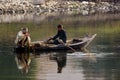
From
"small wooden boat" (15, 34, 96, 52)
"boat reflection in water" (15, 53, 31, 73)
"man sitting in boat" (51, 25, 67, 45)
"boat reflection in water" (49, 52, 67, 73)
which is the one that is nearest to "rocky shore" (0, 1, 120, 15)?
"small wooden boat" (15, 34, 96, 52)

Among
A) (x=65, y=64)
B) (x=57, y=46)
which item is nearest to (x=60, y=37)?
(x=57, y=46)

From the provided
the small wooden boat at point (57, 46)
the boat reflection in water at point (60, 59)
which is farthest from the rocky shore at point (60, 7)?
the boat reflection in water at point (60, 59)

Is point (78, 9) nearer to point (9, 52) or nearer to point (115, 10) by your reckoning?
point (115, 10)

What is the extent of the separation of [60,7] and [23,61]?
229 feet

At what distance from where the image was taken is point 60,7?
331 feet

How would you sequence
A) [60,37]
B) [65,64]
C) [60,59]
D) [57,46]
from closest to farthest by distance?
[65,64] < [60,59] < [57,46] < [60,37]

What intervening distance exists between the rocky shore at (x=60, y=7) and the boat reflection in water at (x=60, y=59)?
57076mm

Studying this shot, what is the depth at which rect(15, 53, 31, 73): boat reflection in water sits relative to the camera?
28.9 meters

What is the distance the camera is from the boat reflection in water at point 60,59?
29.3m

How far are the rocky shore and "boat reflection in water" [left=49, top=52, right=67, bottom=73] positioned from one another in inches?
2247

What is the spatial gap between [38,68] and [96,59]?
181 inches

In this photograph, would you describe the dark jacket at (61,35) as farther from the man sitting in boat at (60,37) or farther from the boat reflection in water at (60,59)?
the boat reflection in water at (60,59)

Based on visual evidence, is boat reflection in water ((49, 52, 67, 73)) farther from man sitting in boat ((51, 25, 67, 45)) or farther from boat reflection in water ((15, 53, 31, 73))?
boat reflection in water ((15, 53, 31, 73))

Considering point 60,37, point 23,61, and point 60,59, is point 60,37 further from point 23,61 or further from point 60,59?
point 23,61
